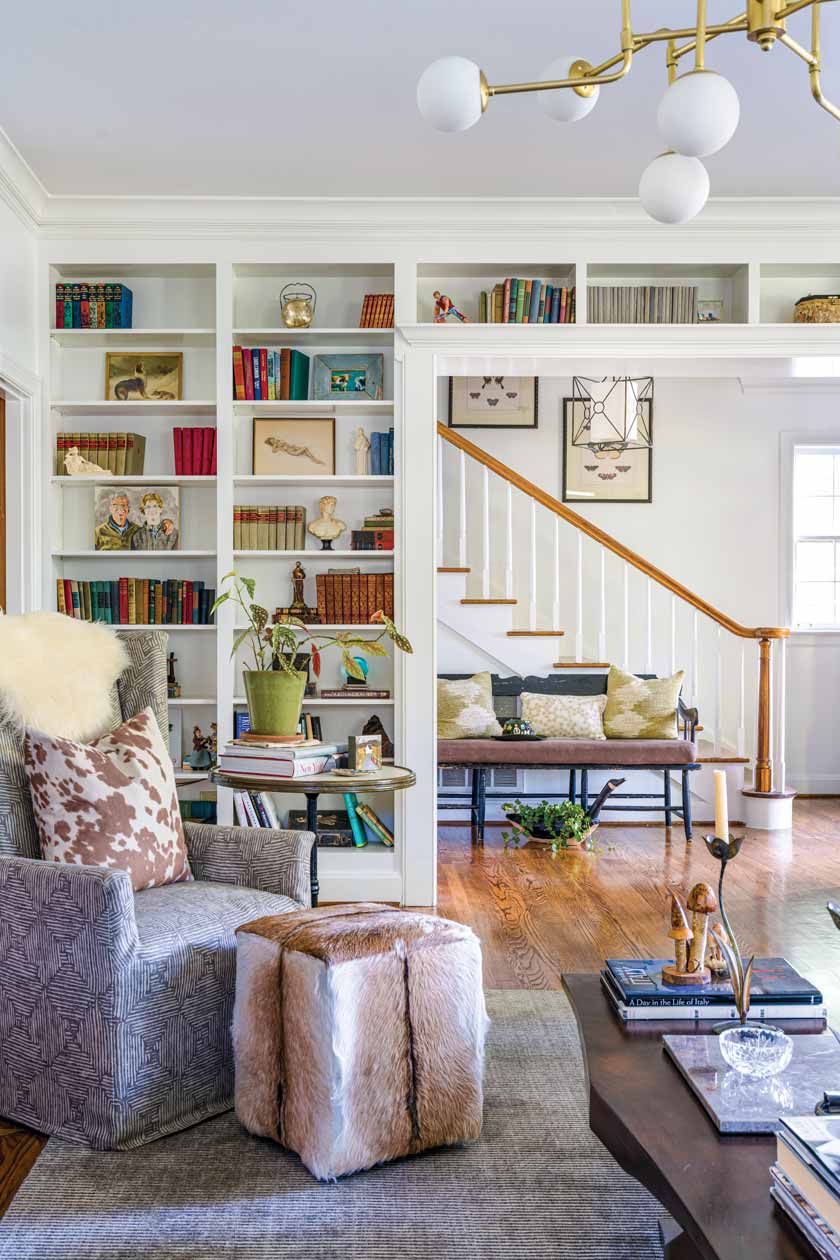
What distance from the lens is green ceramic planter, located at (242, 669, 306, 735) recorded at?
130 inches

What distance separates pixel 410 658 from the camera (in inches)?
181

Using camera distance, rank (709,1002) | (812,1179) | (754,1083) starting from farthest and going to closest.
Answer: (709,1002) < (754,1083) < (812,1179)

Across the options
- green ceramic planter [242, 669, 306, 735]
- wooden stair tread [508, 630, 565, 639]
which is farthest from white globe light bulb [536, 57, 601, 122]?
wooden stair tread [508, 630, 565, 639]

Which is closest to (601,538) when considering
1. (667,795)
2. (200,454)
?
(667,795)

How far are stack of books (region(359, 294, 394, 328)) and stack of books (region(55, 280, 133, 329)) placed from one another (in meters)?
1.03

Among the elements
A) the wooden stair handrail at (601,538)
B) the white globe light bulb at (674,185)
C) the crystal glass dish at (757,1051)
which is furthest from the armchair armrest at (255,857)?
the wooden stair handrail at (601,538)

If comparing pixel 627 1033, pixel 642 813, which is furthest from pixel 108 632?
pixel 642 813

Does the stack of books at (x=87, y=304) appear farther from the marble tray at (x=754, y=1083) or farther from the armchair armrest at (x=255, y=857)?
the marble tray at (x=754, y=1083)

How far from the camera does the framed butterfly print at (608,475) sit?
7504mm

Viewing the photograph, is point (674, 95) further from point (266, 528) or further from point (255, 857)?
point (266, 528)

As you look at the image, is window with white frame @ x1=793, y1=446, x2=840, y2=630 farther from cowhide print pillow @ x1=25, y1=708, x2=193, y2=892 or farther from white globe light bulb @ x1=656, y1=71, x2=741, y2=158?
white globe light bulb @ x1=656, y1=71, x2=741, y2=158

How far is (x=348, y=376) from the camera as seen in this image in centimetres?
480

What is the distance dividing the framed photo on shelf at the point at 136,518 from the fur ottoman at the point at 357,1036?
267 cm

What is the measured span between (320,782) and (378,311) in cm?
234
